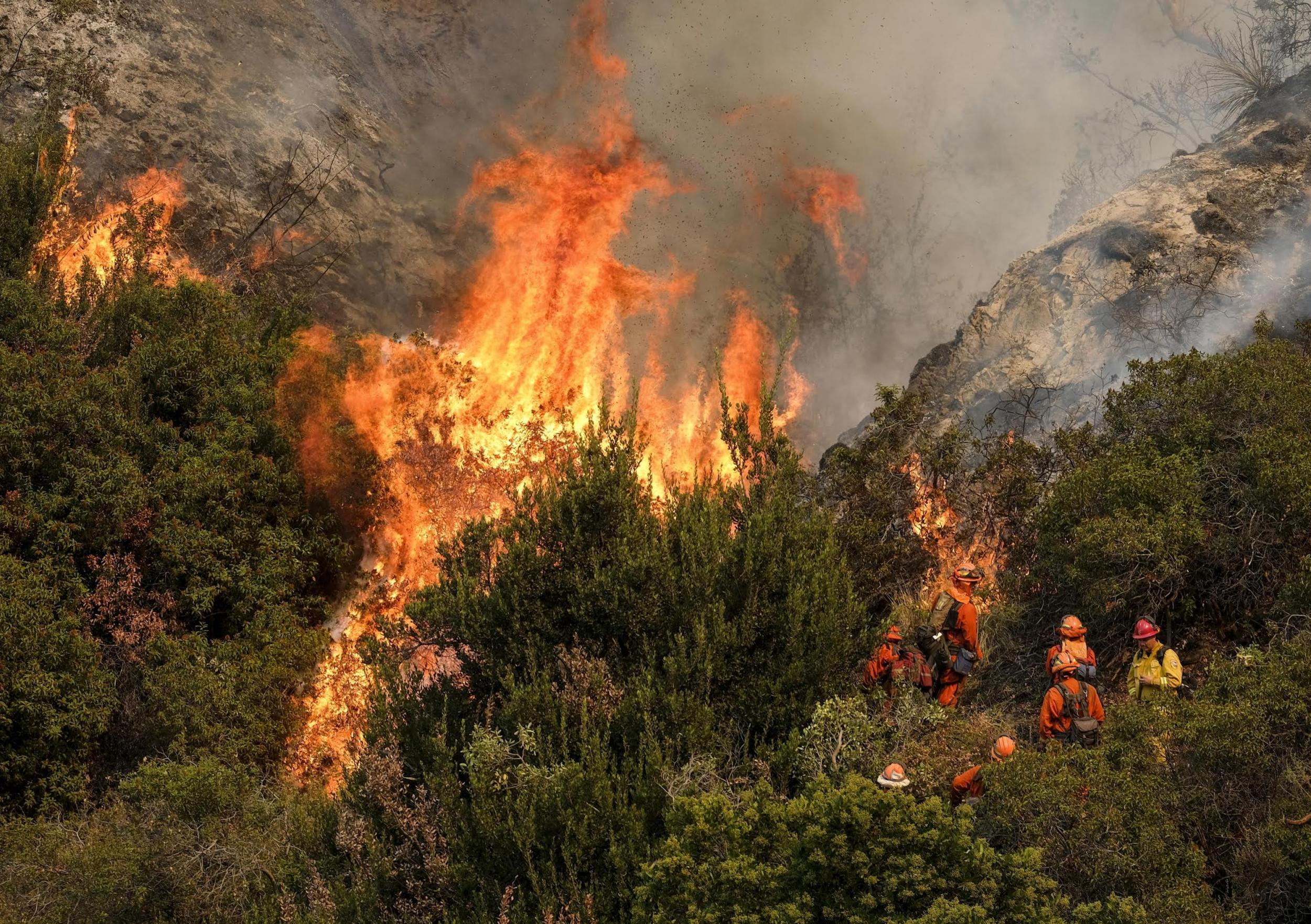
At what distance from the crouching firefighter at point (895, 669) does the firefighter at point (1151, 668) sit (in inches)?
87.0

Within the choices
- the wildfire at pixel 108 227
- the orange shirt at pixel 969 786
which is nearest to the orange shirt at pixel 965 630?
the orange shirt at pixel 969 786

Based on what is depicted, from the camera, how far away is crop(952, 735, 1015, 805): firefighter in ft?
38.8

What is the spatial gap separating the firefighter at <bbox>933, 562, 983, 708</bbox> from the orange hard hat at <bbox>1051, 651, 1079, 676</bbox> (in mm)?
1894

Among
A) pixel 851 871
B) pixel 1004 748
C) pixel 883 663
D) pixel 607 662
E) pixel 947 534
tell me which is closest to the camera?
pixel 851 871

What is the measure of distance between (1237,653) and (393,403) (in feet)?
61.8

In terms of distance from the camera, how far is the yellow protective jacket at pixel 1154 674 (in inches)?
517

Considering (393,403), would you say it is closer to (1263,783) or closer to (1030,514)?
(1030,514)

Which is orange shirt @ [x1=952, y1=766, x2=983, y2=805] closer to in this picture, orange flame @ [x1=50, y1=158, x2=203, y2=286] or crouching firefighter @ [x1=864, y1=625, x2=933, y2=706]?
crouching firefighter @ [x1=864, y1=625, x2=933, y2=706]

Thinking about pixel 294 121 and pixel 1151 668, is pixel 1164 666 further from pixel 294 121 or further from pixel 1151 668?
pixel 294 121

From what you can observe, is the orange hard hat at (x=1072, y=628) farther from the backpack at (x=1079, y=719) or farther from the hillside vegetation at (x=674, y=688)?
the hillside vegetation at (x=674, y=688)

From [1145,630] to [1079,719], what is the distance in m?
1.29

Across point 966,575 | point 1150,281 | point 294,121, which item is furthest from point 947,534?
point 294,121

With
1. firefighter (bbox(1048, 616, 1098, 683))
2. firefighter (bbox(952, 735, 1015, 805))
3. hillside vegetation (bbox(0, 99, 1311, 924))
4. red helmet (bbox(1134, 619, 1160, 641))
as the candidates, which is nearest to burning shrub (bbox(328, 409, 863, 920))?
hillside vegetation (bbox(0, 99, 1311, 924))

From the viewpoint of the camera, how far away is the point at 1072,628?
13188mm
